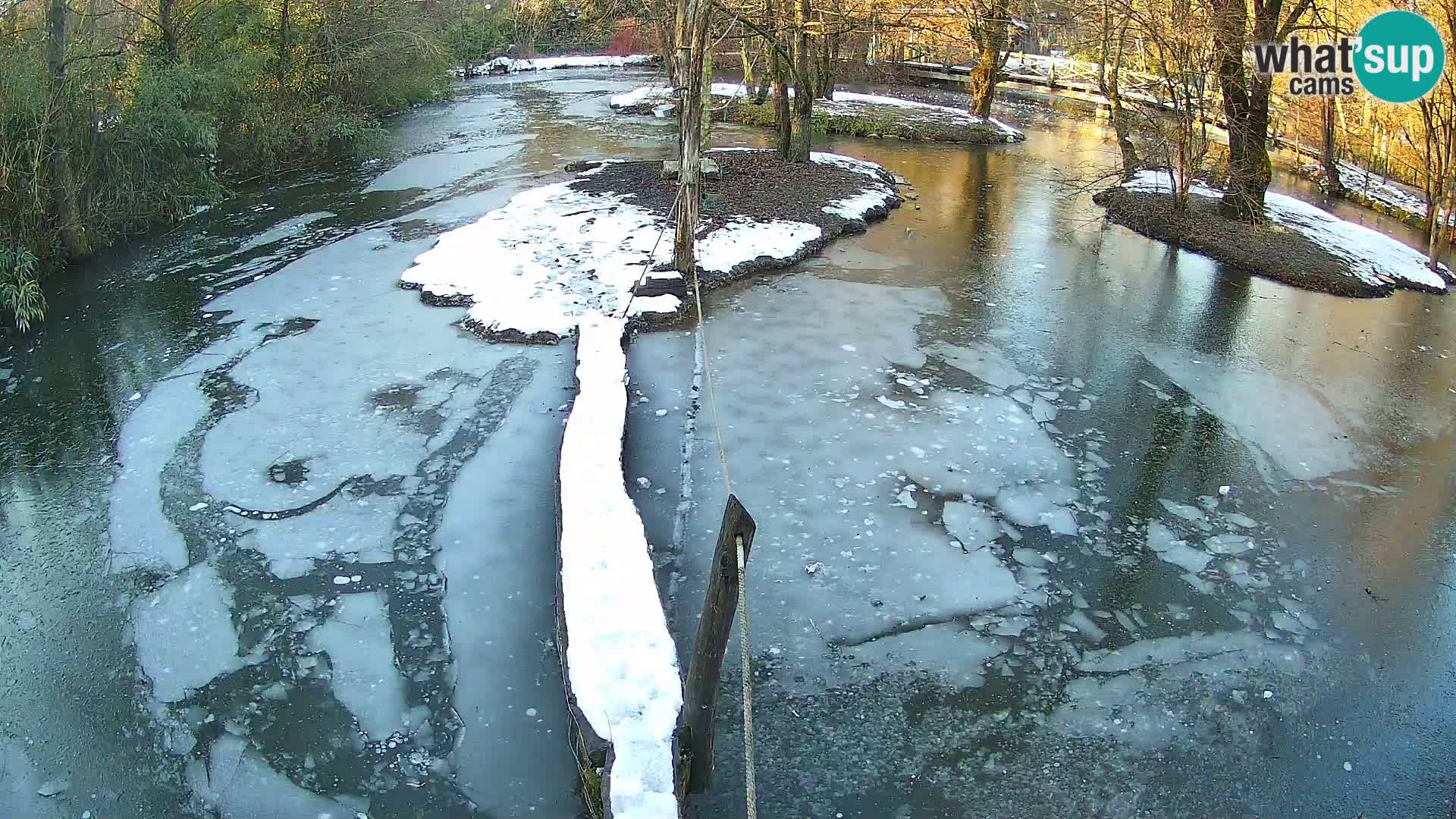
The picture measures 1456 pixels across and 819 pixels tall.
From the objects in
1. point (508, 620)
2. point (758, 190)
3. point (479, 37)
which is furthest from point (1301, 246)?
point (479, 37)

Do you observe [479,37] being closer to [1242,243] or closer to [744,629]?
[1242,243]

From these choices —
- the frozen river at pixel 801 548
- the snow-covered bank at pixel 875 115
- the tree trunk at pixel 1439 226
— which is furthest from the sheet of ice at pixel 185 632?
the snow-covered bank at pixel 875 115

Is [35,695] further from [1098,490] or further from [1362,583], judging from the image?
[1362,583]

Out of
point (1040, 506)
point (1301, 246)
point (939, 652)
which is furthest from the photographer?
point (1301, 246)

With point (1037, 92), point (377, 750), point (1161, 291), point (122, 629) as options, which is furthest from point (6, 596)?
point (1037, 92)

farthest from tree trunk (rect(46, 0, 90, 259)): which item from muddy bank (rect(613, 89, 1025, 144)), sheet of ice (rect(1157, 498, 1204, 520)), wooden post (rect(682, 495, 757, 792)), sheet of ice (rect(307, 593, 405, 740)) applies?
sheet of ice (rect(1157, 498, 1204, 520))

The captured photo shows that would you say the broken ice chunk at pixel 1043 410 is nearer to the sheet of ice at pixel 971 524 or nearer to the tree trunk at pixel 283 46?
the sheet of ice at pixel 971 524

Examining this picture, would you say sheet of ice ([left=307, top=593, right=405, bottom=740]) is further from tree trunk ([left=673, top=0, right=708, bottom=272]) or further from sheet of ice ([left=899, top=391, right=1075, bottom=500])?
tree trunk ([left=673, top=0, right=708, bottom=272])
